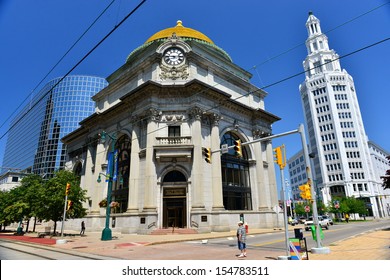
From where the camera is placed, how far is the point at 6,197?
41.1m

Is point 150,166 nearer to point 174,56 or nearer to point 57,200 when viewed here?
point 57,200

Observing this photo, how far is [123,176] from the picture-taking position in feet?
113

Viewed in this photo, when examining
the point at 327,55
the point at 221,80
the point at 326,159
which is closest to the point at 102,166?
the point at 221,80

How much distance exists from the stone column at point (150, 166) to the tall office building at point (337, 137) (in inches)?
2875

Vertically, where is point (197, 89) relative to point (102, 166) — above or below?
above

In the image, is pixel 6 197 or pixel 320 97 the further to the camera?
pixel 320 97

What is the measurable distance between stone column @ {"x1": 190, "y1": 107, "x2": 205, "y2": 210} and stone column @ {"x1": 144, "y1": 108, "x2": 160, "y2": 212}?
4.44m

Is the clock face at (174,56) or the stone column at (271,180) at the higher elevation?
the clock face at (174,56)

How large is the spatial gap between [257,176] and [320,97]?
78.8 meters

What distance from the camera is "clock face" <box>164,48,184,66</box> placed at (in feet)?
109

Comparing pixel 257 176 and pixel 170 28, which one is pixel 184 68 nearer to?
pixel 170 28

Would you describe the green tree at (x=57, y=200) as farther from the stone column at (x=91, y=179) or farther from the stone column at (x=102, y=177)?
the stone column at (x=91, y=179)

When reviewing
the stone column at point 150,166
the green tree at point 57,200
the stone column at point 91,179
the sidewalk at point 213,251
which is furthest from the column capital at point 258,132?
the green tree at point 57,200

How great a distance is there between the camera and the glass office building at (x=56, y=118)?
114 m
